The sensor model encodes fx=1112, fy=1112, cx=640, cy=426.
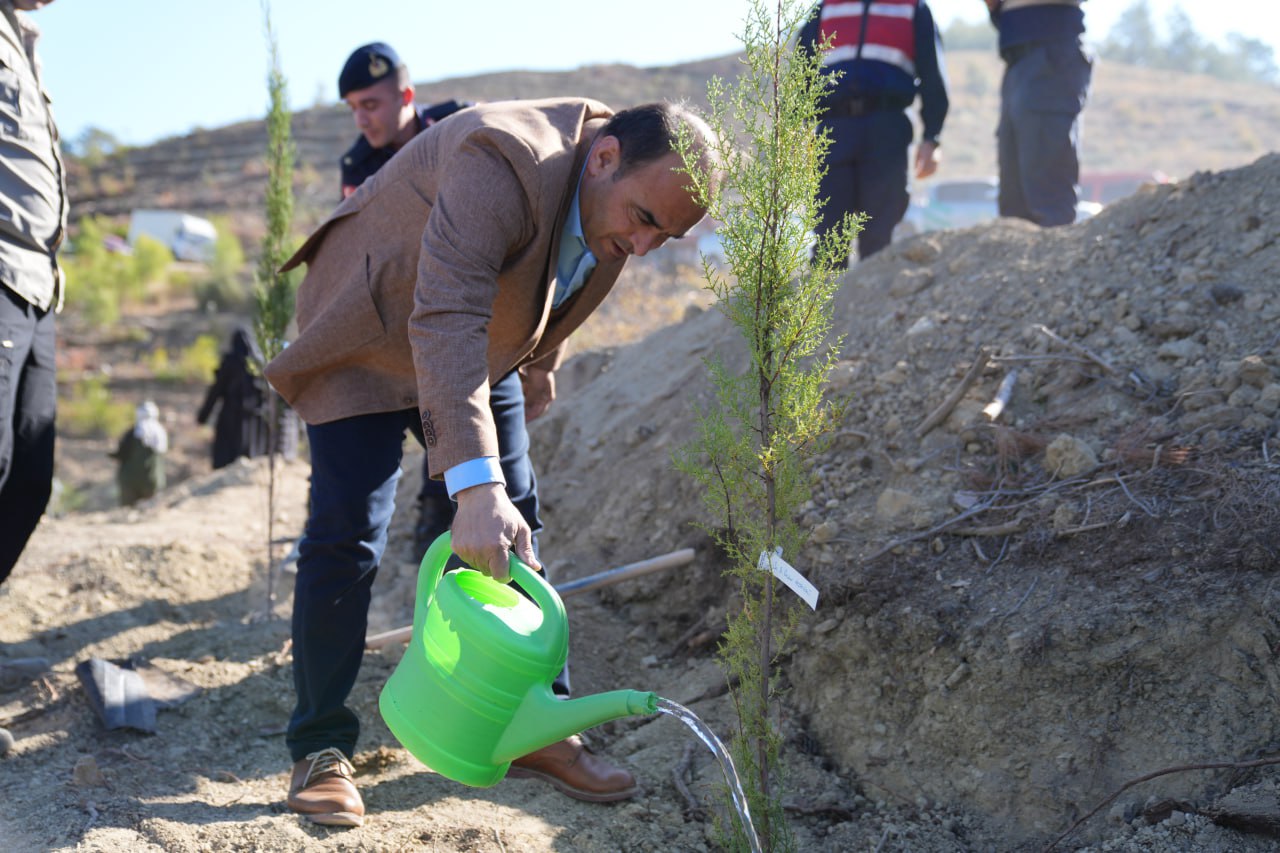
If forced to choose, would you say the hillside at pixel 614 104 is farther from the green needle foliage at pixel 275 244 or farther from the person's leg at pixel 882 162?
the person's leg at pixel 882 162

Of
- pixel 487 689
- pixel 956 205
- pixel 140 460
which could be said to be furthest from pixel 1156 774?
pixel 956 205

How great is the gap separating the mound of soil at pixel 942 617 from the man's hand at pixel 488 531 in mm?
500

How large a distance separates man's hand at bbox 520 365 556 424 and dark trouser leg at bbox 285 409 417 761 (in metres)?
0.64

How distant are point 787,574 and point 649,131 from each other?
0.99 metres

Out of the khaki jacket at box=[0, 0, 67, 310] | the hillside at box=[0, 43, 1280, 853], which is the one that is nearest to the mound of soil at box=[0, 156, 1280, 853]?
the hillside at box=[0, 43, 1280, 853]

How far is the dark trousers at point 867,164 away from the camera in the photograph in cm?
493

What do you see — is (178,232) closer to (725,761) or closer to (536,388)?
(536,388)

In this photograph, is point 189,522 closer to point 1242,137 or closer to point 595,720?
point 595,720

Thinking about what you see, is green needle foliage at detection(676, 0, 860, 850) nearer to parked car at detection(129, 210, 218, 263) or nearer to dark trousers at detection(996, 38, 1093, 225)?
dark trousers at detection(996, 38, 1093, 225)

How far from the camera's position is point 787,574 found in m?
2.30

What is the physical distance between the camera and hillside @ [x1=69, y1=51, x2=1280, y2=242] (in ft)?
100.0

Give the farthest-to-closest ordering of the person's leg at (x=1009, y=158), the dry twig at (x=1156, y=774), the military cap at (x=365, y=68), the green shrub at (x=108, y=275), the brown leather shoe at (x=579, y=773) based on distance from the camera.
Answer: the green shrub at (x=108, y=275)
the person's leg at (x=1009, y=158)
the military cap at (x=365, y=68)
the brown leather shoe at (x=579, y=773)
the dry twig at (x=1156, y=774)

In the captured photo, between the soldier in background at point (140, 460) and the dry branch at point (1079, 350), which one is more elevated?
the dry branch at point (1079, 350)

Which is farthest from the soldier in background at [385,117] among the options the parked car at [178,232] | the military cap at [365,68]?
the parked car at [178,232]
